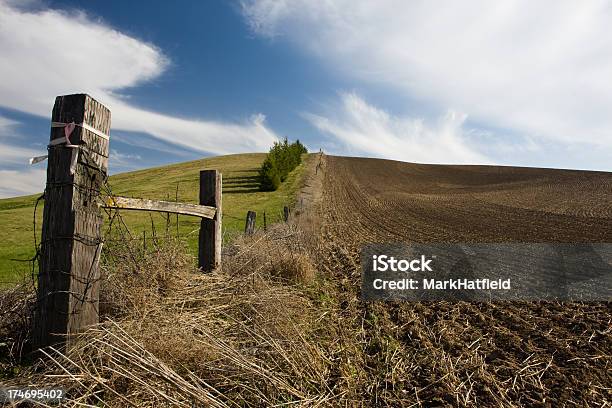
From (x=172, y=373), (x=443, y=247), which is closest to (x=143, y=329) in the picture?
(x=172, y=373)

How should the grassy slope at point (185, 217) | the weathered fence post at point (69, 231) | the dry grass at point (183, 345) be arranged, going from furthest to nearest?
the grassy slope at point (185, 217), the weathered fence post at point (69, 231), the dry grass at point (183, 345)

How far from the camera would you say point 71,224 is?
3.82 m

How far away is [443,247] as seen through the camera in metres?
11.7

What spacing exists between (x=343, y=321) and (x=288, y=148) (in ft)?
122

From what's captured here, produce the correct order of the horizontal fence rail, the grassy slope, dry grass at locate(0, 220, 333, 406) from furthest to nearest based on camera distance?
1. the grassy slope
2. the horizontal fence rail
3. dry grass at locate(0, 220, 333, 406)

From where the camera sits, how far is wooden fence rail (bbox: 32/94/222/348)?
3.80 meters

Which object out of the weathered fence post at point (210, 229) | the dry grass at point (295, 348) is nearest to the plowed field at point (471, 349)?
the dry grass at point (295, 348)

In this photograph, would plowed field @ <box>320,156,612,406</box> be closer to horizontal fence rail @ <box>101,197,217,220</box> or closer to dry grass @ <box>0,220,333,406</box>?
dry grass @ <box>0,220,333,406</box>

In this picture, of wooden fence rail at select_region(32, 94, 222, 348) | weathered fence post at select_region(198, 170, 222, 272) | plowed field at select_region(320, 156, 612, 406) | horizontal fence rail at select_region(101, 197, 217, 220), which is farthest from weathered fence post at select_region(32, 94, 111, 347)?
plowed field at select_region(320, 156, 612, 406)

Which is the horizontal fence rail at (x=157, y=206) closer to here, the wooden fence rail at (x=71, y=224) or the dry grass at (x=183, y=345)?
the wooden fence rail at (x=71, y=224)

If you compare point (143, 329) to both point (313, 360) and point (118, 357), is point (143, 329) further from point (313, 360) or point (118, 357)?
point (313, 360)

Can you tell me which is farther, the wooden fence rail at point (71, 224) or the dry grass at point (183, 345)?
the wooden fence rail at point (71, 224)

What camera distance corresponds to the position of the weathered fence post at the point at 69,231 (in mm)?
3805

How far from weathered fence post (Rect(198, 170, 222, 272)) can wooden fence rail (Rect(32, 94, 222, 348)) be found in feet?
7.35
